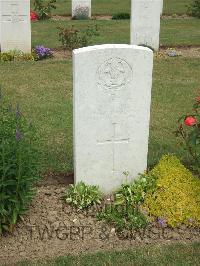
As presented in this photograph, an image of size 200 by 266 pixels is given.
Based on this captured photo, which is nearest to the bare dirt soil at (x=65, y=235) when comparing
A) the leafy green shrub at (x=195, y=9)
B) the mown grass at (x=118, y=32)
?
the mown grass at (x=118, y=32)

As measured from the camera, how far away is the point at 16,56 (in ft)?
35.0

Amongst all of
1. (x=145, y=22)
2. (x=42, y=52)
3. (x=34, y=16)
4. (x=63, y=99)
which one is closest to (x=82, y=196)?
(x=63, y=99)

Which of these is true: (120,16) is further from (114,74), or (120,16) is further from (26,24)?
(114,74)

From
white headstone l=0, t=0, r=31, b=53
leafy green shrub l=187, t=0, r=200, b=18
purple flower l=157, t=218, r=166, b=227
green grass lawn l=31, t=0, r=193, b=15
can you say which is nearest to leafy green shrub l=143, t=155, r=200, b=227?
purple flower l=157, t=218, r=166, b=227

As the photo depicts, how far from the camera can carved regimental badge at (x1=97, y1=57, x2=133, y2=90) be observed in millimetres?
4453

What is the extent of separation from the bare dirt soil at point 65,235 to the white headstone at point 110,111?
0.44m

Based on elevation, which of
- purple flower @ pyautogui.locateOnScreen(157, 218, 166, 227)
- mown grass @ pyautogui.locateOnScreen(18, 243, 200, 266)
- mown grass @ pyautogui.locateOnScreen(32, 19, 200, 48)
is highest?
mown grass @ pyautogui.locateOnScreen(32, 19, 200, 48)

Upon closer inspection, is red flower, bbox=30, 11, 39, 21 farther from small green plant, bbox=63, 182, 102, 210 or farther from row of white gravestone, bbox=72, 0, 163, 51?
small green plant, bbox=63, 182, 102, 210

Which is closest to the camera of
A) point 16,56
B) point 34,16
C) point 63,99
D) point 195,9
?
point 63,99

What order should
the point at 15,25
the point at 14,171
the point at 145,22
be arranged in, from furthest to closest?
the point at 145,22
the point at 15,25
the point at 14,171

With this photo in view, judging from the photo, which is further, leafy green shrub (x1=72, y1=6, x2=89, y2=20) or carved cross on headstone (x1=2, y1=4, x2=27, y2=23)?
leafy green shrub (x1=72, y1=6, x2=89, y2=20)

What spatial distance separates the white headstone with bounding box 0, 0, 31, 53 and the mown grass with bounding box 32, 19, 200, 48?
1333mm

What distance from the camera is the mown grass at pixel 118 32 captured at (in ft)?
42.3

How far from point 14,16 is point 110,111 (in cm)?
678
